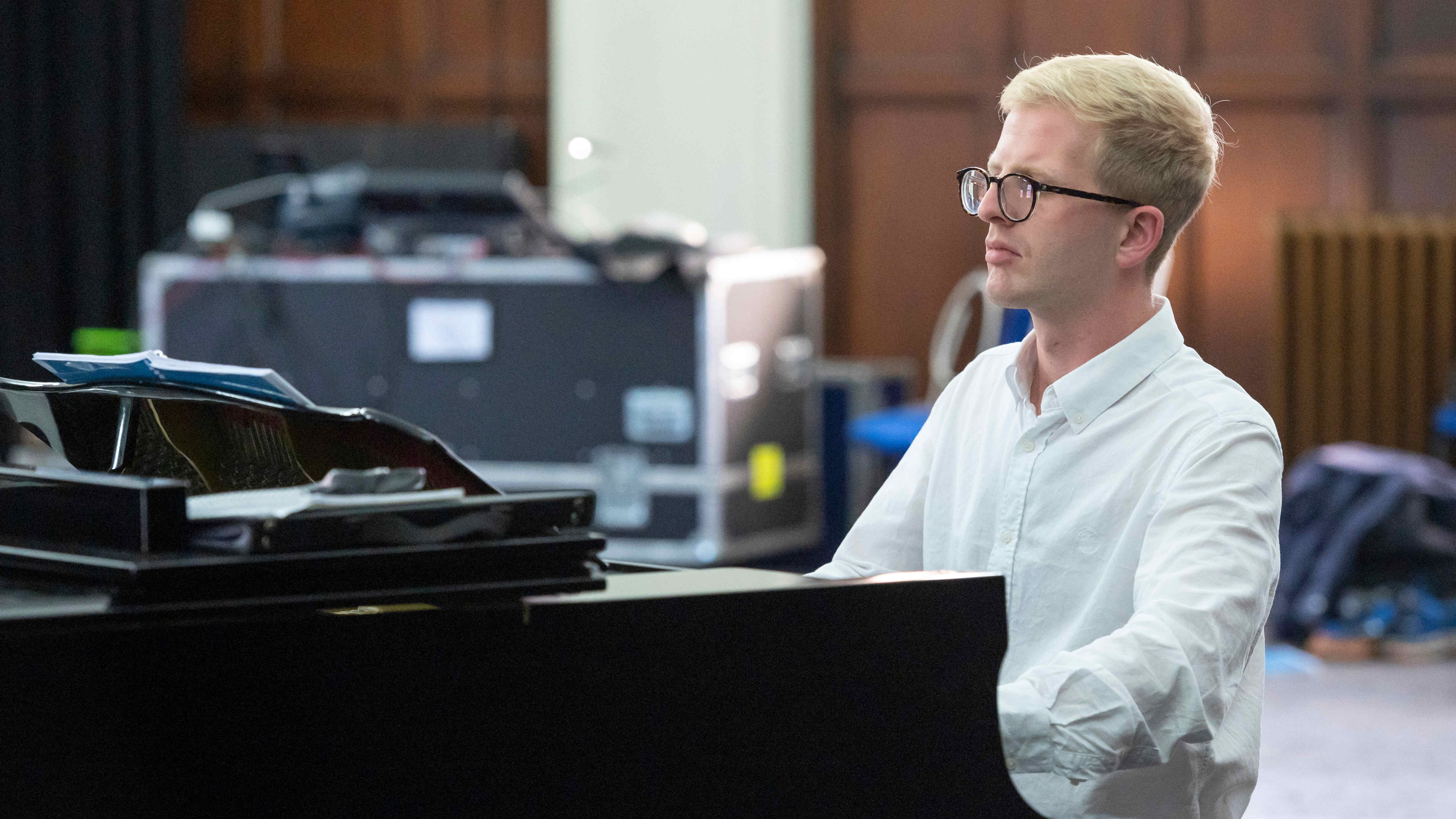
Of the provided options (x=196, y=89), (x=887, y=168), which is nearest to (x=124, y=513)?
(x=887, y=168)

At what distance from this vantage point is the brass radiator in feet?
15.0

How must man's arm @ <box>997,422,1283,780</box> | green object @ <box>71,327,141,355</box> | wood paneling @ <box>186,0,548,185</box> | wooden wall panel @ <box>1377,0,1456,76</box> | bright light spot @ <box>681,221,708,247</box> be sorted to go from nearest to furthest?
man's arm @ <box>997,422,1283,780</box> < bright light spot @ <box>681,221,708,247</box> < green object @ <box>71,327,141,355</box> < wooden wall panel @ <box>1377,0,1456,76</box> < wood paneling @ <box>186,0,548,185</box>

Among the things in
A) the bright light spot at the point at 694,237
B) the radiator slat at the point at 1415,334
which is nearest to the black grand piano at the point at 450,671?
the bright light spot at the point at 694,237

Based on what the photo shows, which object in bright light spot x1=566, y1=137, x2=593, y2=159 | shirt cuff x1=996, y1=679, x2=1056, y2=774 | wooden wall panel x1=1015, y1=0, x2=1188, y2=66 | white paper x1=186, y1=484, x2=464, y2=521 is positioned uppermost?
wooden wall panel x1=1015, y1=0, x2=1188, y2=66

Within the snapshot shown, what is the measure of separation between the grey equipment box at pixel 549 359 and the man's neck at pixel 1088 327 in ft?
8.48

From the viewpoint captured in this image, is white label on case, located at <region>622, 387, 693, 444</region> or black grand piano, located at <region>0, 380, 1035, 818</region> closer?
black grand piano, located at <region>0, 380, 1035, 818</region>

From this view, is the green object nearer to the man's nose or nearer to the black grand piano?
the man's nose

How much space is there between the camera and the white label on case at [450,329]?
415cm

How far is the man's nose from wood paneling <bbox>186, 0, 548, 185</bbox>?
3.95 metres

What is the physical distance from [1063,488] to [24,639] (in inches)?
32.7

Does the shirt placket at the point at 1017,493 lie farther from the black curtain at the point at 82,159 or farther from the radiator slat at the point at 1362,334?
the black curtain at the point at 82,159

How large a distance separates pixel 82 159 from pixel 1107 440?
4442 millimetres

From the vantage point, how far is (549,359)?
13.6ft

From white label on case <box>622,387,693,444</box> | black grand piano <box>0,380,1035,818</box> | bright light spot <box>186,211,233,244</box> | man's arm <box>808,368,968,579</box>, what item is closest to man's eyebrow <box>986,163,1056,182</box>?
man's arm <box>808,368,968,579</box>
